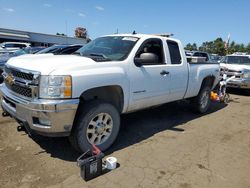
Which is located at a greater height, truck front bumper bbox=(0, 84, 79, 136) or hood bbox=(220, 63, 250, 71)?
hood bbox=(220, 63, 250, 71)

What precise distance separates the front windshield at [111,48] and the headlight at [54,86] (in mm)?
955

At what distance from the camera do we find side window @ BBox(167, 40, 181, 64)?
5.12 meters

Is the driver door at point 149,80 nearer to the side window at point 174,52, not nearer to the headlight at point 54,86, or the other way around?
the side window at point 174,52

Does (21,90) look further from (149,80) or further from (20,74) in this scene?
(149,80)

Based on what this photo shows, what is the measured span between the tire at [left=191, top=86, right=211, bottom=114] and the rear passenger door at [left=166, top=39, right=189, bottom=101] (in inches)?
39.6

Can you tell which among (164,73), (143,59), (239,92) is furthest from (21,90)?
(239,92)

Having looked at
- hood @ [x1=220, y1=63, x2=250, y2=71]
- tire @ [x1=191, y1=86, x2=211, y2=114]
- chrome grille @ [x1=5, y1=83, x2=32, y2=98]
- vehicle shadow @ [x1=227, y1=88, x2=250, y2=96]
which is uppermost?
hood @ [x1=220, y1=63, x2=250, y2=71]

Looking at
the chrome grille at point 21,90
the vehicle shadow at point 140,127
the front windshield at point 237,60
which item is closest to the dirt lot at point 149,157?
the vehicle shadow at point 140,127

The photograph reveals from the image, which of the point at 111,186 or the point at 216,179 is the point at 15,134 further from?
the point at 216,179

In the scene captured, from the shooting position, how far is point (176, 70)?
5.06 metres

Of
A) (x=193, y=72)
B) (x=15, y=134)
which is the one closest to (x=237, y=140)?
(x=193, y=72)

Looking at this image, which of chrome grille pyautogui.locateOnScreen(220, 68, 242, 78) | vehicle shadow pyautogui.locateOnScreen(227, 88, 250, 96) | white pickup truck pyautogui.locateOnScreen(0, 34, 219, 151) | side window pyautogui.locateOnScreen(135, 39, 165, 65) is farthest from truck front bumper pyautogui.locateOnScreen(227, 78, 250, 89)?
side window pyautogui.locateOnScreen(135, 39, 165, 65)

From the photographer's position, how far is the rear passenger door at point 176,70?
4.98 metres

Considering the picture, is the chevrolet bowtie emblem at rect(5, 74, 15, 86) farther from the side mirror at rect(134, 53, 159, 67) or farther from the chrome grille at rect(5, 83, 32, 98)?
the side mirror at rect(134, 53, 159, 67)
